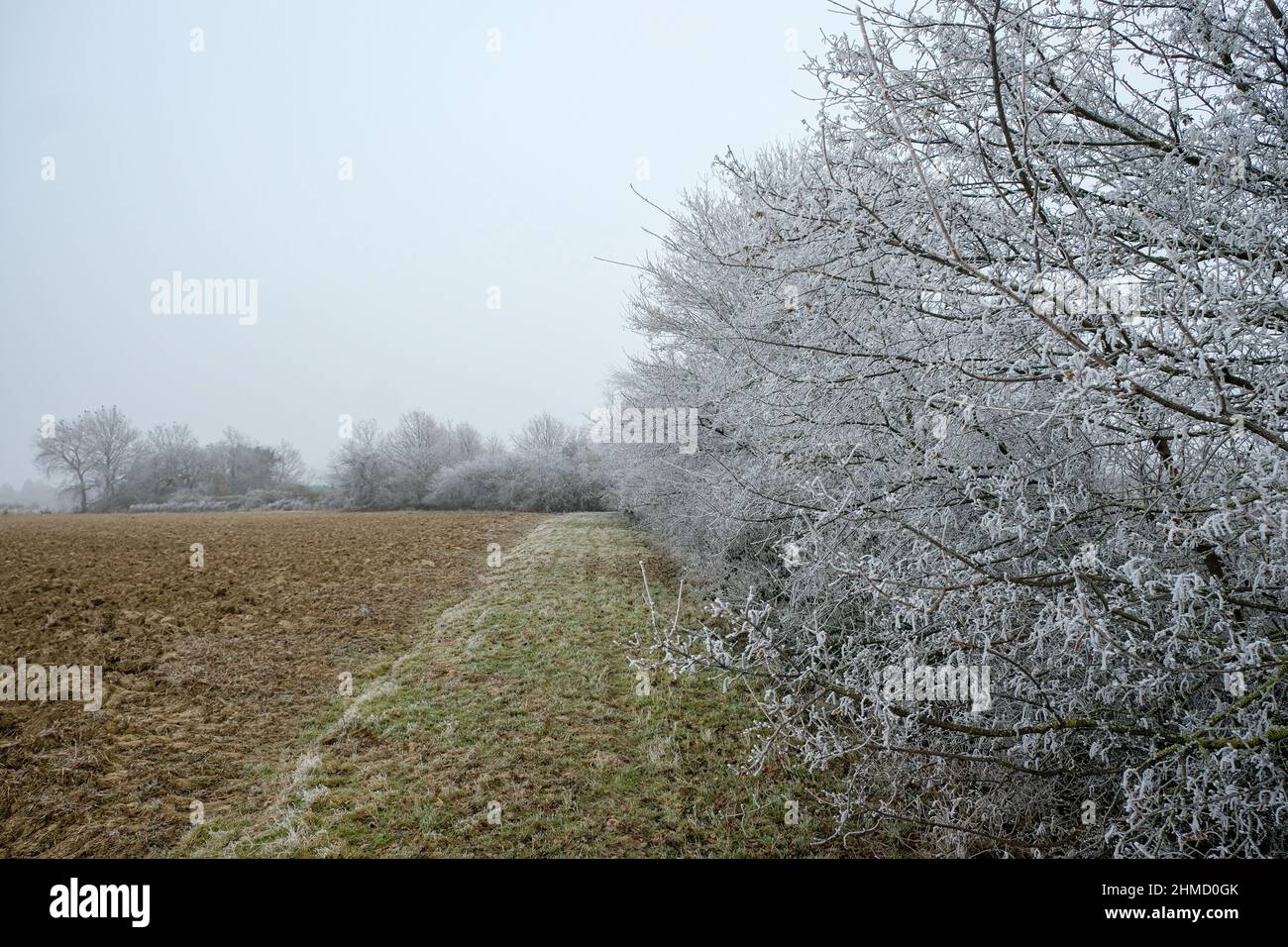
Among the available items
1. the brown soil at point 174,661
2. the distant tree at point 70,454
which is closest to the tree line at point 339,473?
the distant tree at point 70,454

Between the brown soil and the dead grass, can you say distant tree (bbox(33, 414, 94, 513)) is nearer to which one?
the brown soil

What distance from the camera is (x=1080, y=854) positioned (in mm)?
2879

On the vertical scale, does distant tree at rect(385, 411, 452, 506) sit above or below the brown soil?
above

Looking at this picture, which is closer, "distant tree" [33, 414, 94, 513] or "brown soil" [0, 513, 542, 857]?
"brown soil" [0, 513, 542, 857]

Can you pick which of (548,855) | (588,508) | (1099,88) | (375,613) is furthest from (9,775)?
(588,508)

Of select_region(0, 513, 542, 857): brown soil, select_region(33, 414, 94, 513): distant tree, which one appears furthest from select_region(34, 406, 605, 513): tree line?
select_region(0, 513, 542, 857): brown soil

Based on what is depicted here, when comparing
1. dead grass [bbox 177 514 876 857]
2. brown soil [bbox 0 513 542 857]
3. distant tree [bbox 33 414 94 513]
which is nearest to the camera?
dead grass [bbox 177 514 876 857]

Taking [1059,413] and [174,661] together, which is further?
[174,661]

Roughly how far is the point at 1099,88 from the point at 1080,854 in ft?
11.6

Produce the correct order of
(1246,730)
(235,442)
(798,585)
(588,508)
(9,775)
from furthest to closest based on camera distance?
(235,442), (588,508), (798,585), (9,775), (1246,730)

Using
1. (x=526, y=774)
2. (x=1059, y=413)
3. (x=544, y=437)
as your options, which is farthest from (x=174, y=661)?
(x=544, y=437)

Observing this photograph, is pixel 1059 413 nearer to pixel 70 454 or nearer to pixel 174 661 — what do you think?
pixel 174 661

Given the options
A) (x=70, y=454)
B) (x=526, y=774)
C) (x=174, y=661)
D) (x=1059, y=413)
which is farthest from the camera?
(x=70, y=454)
